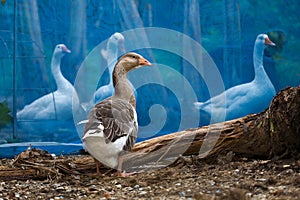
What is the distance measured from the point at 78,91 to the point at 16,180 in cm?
228

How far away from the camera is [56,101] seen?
24.5ft

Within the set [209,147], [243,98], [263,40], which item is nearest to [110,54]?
[243,98]

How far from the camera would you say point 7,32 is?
7395mm

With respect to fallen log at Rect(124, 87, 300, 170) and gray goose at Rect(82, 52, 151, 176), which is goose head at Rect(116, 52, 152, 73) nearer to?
gray goose at Rect(82, 52, 151, 176)

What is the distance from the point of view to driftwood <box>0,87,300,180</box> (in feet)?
17.2

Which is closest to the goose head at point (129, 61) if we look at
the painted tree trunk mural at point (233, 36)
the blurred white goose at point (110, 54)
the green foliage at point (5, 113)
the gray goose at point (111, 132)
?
the gray goose at point (111, 132)

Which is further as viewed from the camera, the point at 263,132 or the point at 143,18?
the point at 143,18

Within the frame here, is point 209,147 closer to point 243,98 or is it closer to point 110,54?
point 243,98

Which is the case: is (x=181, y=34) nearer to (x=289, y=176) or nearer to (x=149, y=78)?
(x=149, y=78)

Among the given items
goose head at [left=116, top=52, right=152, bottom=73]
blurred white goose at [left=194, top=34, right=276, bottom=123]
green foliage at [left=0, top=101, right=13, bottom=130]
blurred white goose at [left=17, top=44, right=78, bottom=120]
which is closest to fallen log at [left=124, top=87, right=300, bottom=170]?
goose head at [left=116, top=52, right=152, bottom=73]

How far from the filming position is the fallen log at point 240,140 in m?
5.21

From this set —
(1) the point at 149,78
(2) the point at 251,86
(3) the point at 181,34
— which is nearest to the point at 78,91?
(1) the point at 149,78

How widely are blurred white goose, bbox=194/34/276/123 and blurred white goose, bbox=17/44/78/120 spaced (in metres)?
1.55

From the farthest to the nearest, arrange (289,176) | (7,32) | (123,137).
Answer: (7,32)
(123,137)
(289,176)
